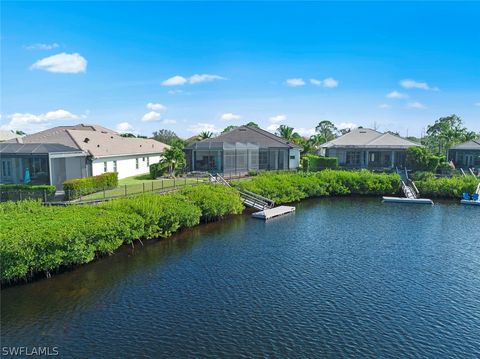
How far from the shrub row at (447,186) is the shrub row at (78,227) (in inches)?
1017

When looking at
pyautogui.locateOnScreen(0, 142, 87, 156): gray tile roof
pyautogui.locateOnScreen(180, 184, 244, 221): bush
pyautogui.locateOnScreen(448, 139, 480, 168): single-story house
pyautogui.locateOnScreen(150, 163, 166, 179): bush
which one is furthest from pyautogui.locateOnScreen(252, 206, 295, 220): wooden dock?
pyautogui.locateOnScreen(448, 139, 480, 168): single-story house

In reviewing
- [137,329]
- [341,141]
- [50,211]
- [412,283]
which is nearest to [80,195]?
[50,211]

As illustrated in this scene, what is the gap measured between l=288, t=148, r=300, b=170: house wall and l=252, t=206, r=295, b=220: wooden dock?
1701cm

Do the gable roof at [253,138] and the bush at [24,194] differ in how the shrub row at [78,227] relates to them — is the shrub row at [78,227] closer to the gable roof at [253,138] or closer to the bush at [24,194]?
the bush at [24,194]

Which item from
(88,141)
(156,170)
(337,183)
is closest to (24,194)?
(88,141)

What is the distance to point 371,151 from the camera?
186ft

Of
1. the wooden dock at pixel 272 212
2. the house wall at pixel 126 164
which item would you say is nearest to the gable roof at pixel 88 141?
the house wall at pixel 126 164

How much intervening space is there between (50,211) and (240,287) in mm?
12117

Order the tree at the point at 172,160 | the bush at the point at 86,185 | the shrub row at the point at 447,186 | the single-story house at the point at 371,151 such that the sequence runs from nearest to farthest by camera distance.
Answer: the bush at the point at 86,185 → the shrub row at the point at 447,186 → the tree at the point at 172,160 → the single-story house at the point at 371,151

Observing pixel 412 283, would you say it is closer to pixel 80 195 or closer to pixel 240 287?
pixel 240 287

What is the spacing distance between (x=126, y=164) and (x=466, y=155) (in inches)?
1713

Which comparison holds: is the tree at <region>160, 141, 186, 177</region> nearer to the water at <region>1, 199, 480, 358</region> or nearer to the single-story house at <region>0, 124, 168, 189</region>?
the single-story house at <region>0, 124, 168, 189</region>

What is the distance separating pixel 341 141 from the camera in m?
60.0

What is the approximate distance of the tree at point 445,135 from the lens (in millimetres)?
69875
